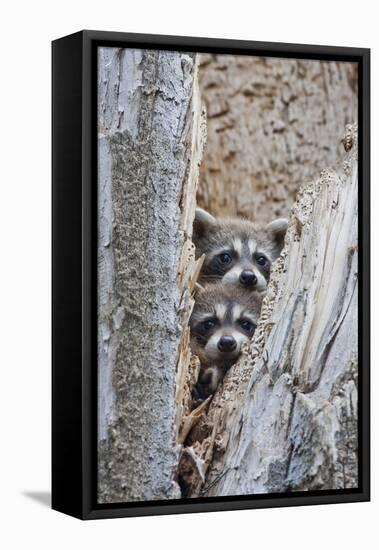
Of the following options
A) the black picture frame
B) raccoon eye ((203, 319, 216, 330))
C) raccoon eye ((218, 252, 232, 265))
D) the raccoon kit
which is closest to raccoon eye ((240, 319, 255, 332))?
the raccoon kit

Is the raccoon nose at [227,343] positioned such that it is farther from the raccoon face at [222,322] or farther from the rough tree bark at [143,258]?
the rough tree bark at [143,258]

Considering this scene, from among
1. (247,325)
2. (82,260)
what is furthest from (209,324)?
(82,260)

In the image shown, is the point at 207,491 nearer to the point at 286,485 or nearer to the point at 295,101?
the point at 286,485

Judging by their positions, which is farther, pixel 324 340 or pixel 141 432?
pixel 324 340

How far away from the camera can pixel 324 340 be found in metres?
7.02

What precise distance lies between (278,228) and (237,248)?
23 cm

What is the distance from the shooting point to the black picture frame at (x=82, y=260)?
21.2 feet

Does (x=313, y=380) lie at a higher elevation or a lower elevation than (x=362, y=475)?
higher

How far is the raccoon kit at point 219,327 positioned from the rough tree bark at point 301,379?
5 centimetres

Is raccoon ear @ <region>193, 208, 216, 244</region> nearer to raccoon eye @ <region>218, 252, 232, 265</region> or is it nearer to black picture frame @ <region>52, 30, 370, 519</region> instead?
raccoon eye @ <region>218, 252, 232, 265</region>

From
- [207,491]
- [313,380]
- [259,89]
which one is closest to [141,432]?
[207,491]

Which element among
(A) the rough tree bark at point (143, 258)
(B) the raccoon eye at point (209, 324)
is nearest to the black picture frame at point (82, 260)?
(A) the rough tree bark at point (143, 258)

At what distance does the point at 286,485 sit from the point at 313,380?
1.65ft

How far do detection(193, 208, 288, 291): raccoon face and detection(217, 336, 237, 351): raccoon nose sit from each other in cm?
25
